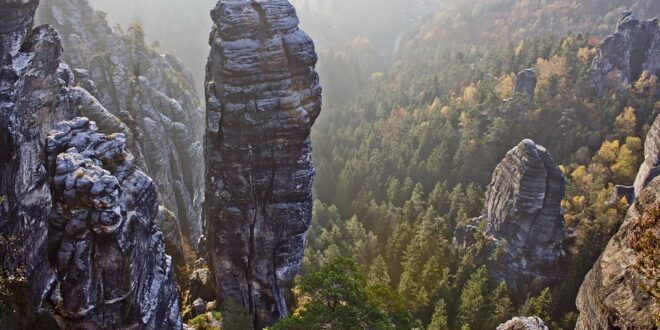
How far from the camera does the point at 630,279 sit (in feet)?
50.3

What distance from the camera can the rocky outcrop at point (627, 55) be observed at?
3258 inches

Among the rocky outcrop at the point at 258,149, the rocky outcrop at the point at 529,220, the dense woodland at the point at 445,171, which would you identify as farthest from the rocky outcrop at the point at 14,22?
the rocky outcrop at the point at 529,220

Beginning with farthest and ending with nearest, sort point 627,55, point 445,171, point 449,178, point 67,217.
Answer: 1. point 627,55
2. point 445,171
3. point 449,178
4. point 67,217

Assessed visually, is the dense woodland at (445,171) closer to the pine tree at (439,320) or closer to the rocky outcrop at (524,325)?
the pine tree at (439,320)

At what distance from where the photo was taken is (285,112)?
2984 cm

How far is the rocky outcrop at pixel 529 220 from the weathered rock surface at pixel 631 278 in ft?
107

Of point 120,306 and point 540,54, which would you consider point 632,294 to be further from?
point 540,54

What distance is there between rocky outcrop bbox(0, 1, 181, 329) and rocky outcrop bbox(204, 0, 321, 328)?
7.93m

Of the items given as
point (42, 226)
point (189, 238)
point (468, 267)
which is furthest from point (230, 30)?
point (468, 267)

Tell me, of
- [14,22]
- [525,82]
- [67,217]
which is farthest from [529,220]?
[14,22]

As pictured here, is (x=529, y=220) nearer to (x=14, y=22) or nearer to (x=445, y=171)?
(x=445, y=171)

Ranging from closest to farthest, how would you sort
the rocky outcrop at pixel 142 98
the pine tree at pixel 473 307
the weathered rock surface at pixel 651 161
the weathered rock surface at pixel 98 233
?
the weathered rock surface at pixel 98 233 → the pine tree at pixel 473 307 → the rocky outcrop at pixel 142 98 → the weathered rock surface at pixel 651 161

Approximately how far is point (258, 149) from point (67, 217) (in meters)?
12.8

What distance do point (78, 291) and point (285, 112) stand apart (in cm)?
1490
